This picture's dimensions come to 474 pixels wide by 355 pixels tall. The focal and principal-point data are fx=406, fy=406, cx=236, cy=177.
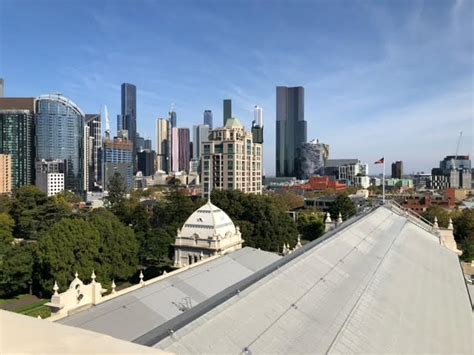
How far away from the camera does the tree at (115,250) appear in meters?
41.7

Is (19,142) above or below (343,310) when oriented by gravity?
above

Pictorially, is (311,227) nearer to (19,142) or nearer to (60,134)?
(60,134)

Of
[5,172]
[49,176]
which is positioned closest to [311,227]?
[49,176]

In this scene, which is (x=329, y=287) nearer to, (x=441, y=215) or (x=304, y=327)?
(x=304, y=327)

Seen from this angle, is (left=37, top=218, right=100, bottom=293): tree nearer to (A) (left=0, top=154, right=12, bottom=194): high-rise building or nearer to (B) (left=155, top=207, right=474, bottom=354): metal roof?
(B) (left=155, top=207, right=474, bottom=354): metal roof

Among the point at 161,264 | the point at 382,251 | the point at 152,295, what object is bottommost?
the point at 161,264

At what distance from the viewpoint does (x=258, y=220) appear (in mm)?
60312

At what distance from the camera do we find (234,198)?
6538 cm

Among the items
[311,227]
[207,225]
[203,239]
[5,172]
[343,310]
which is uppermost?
[5,172]

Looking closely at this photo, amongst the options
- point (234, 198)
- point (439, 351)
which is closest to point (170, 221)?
point (234, 198)

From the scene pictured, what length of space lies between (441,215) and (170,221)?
4871 cm

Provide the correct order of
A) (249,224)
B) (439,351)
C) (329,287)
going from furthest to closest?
(249,224) < (329,287) < (439,351)

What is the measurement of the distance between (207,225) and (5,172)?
13549 centimetres

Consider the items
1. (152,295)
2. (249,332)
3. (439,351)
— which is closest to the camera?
(249,332)
